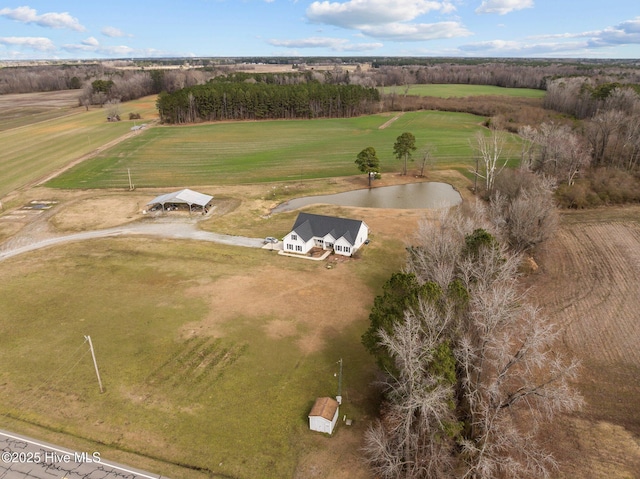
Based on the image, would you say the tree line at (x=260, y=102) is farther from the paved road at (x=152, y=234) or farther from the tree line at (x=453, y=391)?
the tree line at (x=453, y=391)

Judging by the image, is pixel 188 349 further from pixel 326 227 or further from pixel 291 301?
pixel 326 227

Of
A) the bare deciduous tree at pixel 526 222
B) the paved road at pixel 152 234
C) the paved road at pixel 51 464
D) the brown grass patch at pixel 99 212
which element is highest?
the bare deciduous tree at pixel 526 222

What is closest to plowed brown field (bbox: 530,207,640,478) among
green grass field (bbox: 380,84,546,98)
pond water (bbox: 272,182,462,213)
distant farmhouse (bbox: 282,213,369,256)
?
pond water (bbox: 272,182,462,213)

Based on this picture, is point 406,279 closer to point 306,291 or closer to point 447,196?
point 306,291

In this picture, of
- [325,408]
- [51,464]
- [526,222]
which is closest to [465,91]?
[526,222]

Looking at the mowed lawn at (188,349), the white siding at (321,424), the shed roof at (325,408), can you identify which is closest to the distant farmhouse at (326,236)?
the mowed lawn at (188,349)

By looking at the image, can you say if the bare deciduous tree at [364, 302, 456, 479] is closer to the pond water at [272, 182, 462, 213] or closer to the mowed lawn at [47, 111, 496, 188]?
the pond water at [272, 182, 462, 213]
